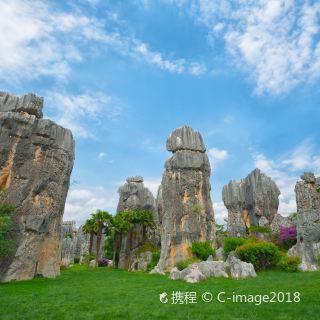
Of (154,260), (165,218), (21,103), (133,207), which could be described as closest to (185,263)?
(165,218)

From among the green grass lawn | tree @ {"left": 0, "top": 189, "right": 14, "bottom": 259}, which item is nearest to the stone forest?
tree @ {"left": 0, "top": 189, "right": 14, "bottom": 259}

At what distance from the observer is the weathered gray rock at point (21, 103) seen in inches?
849

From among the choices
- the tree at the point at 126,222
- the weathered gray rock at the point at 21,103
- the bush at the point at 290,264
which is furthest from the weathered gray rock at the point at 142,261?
the weathered gray rock at the point at 21,103

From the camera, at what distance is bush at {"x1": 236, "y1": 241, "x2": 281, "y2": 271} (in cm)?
2167

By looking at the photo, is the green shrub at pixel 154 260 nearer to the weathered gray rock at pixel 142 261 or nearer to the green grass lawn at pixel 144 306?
the weathered gray rock at pixel 142 261

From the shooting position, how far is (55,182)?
73.2 ft

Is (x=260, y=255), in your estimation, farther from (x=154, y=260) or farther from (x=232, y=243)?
(x=154, y=260)

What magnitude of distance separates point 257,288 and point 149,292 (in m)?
4.21

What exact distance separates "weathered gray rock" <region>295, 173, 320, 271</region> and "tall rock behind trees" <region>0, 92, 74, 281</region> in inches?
667

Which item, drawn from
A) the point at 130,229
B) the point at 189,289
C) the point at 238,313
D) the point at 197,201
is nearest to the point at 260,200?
the point at 197,201

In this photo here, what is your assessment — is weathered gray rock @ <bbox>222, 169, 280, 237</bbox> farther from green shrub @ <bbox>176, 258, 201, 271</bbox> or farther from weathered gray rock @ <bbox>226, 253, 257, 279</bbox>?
weathered gray rock @ <bbox>226, 253, 257, 279</bbox>

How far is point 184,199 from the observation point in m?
30.6

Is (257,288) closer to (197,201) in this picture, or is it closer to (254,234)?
(197,201)

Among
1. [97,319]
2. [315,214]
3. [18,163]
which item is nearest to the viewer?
[97,319]
